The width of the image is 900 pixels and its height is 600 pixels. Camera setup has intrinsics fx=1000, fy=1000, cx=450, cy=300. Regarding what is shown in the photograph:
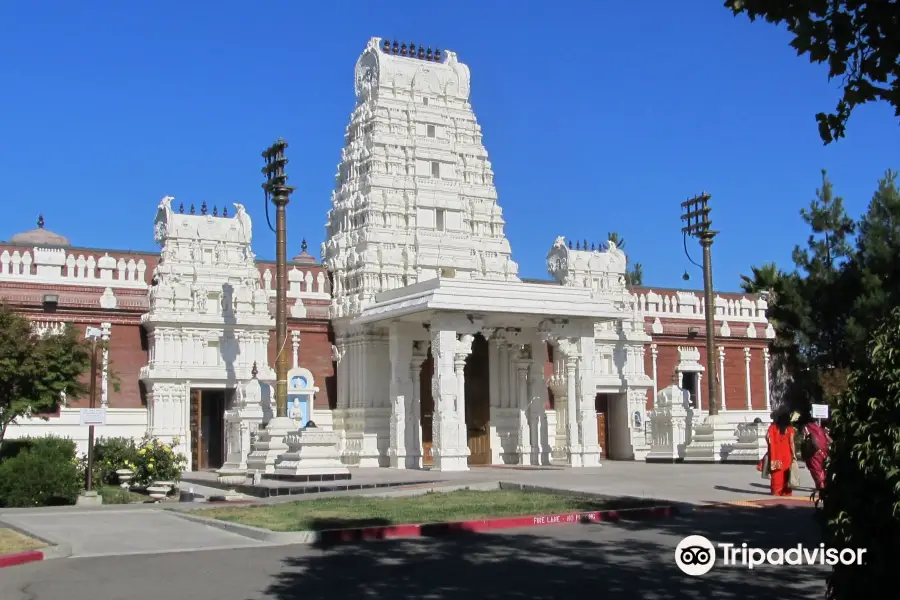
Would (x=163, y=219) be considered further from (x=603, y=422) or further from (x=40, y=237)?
(x=603, y=422)

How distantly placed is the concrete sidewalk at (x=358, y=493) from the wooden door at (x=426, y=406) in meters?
3.56

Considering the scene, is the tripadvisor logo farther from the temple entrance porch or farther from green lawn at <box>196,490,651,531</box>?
the temple entrance porch

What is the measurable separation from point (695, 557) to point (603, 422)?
29.6m

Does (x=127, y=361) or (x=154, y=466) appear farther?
(x=127, y=361)

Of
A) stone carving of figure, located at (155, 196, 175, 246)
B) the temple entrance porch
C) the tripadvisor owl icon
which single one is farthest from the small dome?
the tripadvisor owl icon

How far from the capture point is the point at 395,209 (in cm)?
3572

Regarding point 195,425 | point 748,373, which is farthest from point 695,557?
point 748,373

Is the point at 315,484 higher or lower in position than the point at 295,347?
lower

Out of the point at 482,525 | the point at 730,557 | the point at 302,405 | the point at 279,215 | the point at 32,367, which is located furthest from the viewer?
the point at 302,405

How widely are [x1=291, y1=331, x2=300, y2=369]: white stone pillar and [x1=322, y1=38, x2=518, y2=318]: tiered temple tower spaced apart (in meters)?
1.55

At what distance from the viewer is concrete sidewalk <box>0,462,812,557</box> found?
573 inches

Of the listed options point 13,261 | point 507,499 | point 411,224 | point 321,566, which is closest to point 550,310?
point 411,224

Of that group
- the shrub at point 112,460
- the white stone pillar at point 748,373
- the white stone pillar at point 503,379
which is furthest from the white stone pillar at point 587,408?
the white stone pillar at point 748,373

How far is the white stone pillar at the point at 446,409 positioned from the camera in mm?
29688
